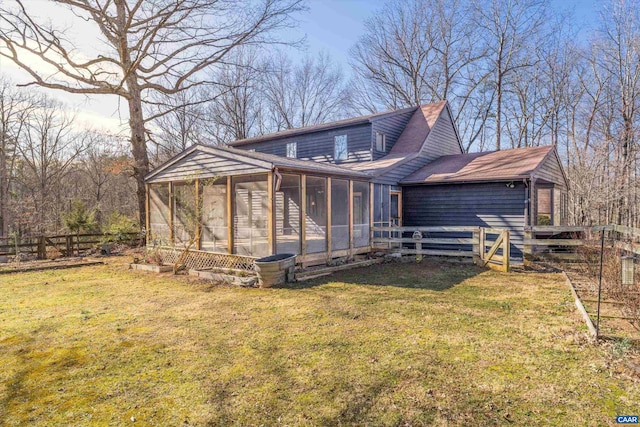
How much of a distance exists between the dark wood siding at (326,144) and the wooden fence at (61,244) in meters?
7.83

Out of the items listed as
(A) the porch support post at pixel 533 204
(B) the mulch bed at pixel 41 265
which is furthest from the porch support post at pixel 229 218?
(A) the porch support post at pixel 533 204

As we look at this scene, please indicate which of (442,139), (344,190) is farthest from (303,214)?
(442,139)

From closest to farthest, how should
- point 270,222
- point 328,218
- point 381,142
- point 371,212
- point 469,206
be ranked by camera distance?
point 270,222 → point 328,218 → point 371,212 → point 469,206 → point 381,142

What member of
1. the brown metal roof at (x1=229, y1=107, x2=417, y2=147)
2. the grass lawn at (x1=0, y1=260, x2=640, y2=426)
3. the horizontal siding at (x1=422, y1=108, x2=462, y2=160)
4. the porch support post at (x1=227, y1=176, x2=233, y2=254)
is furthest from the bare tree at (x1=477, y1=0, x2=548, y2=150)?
the grass lawn at (x1=0, y1=260, x2=640, y2=426)

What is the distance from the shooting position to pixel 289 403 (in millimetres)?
3150

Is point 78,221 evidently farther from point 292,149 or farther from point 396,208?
point 396,208

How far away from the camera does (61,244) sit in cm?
1388

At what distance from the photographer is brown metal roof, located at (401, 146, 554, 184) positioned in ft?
38.5

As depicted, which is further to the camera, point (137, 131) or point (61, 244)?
point (137, 131)

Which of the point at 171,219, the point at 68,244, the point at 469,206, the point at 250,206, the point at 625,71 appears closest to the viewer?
the point at 250,206

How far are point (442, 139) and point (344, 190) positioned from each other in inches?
348

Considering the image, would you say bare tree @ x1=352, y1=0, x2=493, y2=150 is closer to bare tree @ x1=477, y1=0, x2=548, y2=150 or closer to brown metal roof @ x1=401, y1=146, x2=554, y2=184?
bare tree @ x1=477, y1=0, x2=548, y2=150

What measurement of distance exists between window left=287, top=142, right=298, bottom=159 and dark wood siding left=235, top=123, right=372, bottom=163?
14 centimetres

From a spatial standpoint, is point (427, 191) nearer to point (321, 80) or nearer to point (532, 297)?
point (532, 297)
